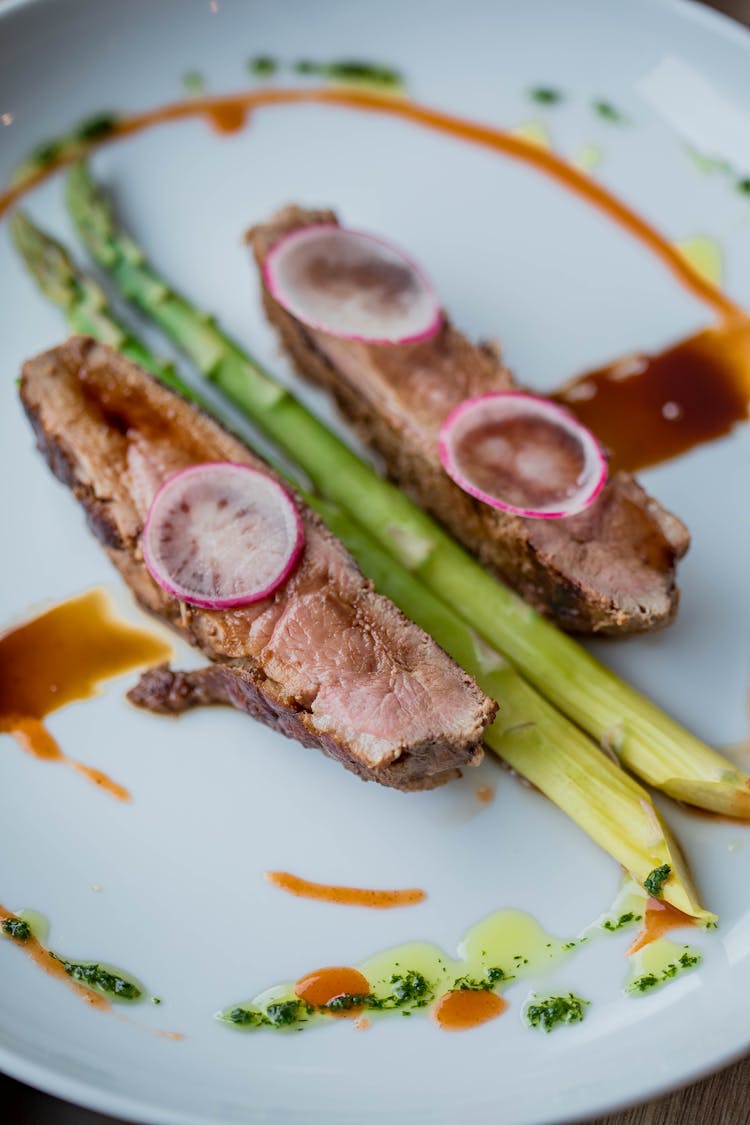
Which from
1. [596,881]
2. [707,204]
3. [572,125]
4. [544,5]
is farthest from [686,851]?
[544,5]

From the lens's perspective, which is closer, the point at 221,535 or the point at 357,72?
the point at 221,535

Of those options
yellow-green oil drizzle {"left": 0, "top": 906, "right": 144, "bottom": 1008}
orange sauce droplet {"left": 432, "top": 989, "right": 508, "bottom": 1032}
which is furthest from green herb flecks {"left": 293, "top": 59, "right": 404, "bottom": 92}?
orange sauce droplet {"left": 432, "top": 989, "right": 508, "bottom": 1032}

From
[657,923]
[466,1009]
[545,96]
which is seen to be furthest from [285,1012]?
[545,96]

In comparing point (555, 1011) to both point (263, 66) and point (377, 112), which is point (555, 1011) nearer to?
point (377, 112)

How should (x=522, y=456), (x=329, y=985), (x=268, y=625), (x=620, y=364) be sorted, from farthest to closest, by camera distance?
(x=620, y=364)
(x=522, y=456)
(x=268, y=625)
(x=329, y=985)

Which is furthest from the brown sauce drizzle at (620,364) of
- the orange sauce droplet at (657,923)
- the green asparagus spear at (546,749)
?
the orange sauce droplet at (657,923)

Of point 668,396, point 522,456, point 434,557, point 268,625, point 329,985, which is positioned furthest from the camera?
point 668,396
